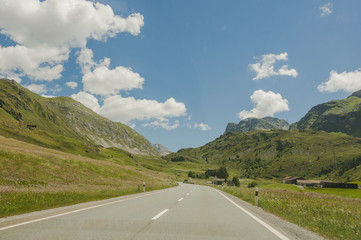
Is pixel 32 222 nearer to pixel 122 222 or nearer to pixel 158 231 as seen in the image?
pixel 122 222

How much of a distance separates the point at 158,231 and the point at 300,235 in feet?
14.4

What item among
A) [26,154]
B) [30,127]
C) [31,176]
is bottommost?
[31,176]

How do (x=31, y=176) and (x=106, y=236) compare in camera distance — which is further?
(x=31, y=176)

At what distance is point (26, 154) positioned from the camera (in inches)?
1572

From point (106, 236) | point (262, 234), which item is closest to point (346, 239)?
point (262, 234)

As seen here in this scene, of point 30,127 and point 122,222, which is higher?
point 30,127

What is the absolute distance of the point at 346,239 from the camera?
719 cm

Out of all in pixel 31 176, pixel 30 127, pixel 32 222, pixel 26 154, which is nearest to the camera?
pixel 32 222

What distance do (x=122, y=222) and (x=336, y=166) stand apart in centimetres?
22785

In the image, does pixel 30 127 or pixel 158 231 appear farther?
→ pixel 30 127

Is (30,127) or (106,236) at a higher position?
(30,127)

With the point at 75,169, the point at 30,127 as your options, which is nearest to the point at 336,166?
the point at 75,169

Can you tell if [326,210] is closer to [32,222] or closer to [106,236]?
[106,236]

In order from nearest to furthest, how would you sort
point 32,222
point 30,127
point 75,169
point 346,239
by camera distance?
point 346,239 < point 32,222 < point 75,169 < point 30,127
